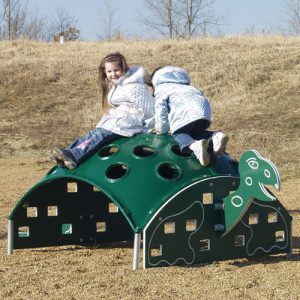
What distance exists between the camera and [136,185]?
5340mm

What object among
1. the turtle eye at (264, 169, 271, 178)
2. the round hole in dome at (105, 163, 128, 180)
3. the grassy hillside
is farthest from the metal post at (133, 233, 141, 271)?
the grassy hillside

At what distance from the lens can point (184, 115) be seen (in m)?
5.58

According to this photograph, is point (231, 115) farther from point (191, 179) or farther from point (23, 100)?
point (191, 179)

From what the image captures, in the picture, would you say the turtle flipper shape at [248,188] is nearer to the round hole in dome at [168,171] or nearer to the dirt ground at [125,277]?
the dirt ground at [125,277]

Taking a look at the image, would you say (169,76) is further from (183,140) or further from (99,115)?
(99,115)

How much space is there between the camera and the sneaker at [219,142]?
5.45 metres

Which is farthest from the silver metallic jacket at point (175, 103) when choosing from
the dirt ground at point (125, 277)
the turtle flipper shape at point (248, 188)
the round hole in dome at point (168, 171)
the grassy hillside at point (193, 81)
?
the grassy hillside at point (193, 81)

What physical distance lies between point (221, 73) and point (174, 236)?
14.9 metres

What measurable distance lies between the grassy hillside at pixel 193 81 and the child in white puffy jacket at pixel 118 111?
6.38 meters

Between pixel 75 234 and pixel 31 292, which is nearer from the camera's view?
pixel 31 292

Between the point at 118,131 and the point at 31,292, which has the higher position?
the point at 118,131

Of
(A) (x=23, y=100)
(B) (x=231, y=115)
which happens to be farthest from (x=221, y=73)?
(A) (x=23, y=100)

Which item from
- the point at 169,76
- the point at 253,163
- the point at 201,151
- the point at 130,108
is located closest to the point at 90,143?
the point at 130,108

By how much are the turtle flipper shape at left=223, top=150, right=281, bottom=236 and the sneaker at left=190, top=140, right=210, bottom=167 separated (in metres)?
0.29
